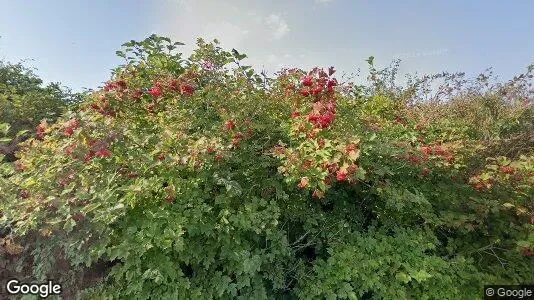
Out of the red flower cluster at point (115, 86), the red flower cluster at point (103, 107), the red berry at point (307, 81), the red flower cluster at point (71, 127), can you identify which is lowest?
the red flower cluster at point (71, 127)

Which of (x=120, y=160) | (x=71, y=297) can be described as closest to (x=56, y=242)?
(x=71, y=297)

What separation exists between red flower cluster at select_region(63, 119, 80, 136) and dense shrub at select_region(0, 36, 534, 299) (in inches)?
0.7

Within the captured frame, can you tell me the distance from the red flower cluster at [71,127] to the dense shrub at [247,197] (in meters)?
0.02

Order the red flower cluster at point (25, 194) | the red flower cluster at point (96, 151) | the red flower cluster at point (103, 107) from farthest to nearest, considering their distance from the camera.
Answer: the red flower cluster at point (103, 107), the red flower cluster at point (25, 194), the red flower cluster at point (96, 151)

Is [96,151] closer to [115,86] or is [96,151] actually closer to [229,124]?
[115,86]

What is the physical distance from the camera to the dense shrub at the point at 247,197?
122 inches

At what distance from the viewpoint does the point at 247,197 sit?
351cm

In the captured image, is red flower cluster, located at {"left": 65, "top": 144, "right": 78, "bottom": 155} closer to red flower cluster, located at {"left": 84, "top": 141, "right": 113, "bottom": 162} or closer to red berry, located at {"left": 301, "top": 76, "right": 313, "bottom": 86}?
red flower cluster, located at {"left": 84, "top": 141, "right": 113, "bottom": 162}

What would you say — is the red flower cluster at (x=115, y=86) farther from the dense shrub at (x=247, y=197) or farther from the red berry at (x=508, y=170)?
the red berry at (x=508, y=170)

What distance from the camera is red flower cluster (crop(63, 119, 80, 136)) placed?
3.09m

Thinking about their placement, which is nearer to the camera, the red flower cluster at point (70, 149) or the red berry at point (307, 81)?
the red flower cluster at point (70, 149)

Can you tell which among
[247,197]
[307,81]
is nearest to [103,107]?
[247,197]

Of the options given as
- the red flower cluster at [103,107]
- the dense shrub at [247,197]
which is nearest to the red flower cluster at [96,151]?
the dense shrub at [247,197]

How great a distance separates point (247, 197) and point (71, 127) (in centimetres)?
163
